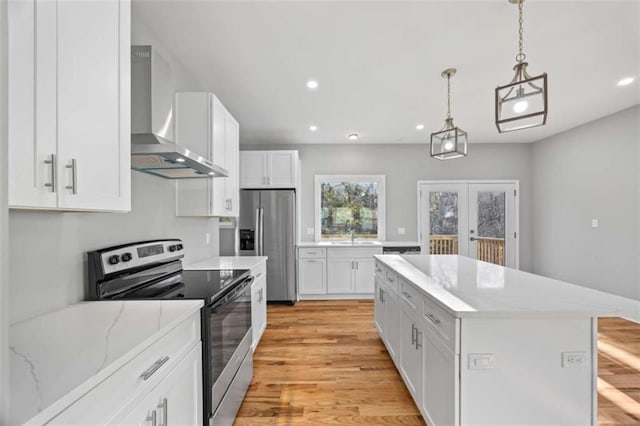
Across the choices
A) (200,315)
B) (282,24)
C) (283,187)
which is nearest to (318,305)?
(283,187)

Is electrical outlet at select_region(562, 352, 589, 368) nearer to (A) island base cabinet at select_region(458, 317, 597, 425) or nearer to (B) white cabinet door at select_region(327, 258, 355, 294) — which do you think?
(A) island base cabinet at select_region(458, 317, 597, 425)

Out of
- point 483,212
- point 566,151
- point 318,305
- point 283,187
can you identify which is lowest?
point 318,305

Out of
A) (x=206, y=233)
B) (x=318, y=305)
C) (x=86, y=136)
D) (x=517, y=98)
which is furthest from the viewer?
(x=318, y=305)

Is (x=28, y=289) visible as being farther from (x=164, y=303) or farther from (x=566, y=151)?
(x=566, y=151)

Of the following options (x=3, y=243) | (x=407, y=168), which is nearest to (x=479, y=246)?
(x=407, y=168)

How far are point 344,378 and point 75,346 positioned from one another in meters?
2.00

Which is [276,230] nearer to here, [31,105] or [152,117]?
[152,117]

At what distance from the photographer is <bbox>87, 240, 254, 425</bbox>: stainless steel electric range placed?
154 centimetres

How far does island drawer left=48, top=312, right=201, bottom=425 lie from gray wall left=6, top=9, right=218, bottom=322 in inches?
23.1

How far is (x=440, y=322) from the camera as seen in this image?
1534 mm

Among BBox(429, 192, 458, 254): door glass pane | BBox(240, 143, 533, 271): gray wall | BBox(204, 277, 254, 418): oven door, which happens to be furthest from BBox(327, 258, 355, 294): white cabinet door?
BBox(204, 277, 254, 418): oven door

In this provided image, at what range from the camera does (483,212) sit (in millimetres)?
5465

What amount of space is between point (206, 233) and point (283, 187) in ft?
5.50

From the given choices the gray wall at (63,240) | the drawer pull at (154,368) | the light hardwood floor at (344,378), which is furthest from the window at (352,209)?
the drawer pull at (154,368)
